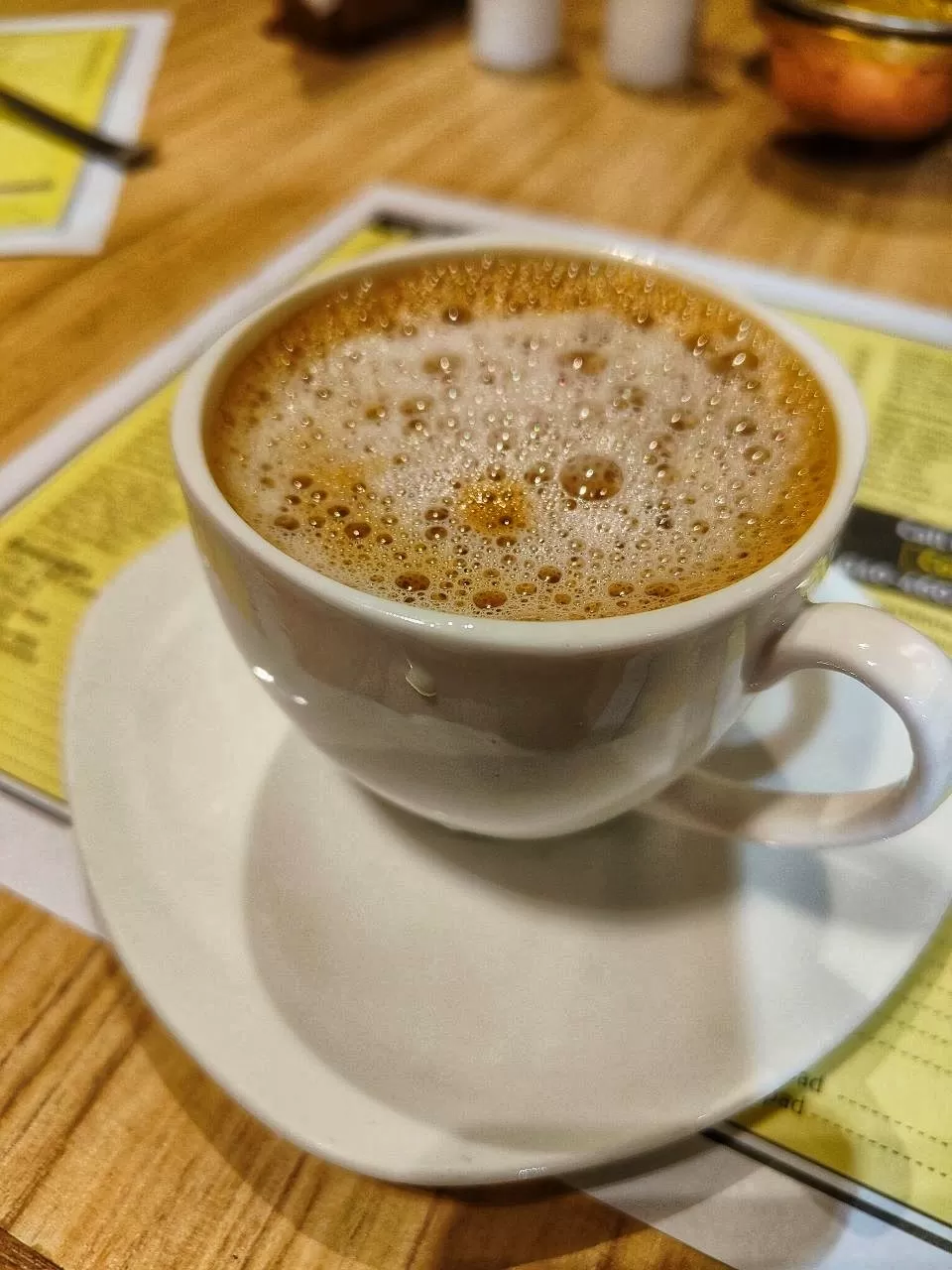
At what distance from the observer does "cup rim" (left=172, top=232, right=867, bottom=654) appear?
1.12 ft

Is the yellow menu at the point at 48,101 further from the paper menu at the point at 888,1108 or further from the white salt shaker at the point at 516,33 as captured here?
the paper menu at the point at 888,1108

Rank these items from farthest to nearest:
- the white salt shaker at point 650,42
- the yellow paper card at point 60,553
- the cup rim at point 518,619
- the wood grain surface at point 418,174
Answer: the white salt shaker at point 650,42 → the wood grain surface at point 418,174 → the yellow paper card at point 60,553 → the cup rim at point 518,619

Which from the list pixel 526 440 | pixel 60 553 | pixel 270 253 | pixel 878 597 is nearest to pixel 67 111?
pixel 270 253

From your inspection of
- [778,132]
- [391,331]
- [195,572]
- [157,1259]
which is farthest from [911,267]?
[157,1259]

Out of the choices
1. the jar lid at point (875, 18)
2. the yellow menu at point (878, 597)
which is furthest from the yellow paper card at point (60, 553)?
the jar lid at point (875, 18)

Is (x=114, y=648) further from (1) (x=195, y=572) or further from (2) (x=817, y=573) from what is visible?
(2) (x=817, y=573)

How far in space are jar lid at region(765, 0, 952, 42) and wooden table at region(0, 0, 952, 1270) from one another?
15cm

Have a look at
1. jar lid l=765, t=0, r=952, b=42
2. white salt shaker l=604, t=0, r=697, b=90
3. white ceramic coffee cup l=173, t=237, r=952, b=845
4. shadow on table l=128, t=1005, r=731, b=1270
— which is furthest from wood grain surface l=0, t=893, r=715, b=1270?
white salt shaker l=604, t=0, r=697, b=90

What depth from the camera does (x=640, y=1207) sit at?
1.24 feet

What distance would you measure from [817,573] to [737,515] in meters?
0.07

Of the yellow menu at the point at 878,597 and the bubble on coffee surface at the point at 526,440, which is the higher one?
the bubble on coffee surface at the point at 526,440

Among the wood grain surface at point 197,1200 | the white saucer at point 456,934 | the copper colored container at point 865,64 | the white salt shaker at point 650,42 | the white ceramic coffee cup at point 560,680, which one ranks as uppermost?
the copper colored container at point 865,64

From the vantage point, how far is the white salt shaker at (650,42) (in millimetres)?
1239

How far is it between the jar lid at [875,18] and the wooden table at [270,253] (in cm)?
15
